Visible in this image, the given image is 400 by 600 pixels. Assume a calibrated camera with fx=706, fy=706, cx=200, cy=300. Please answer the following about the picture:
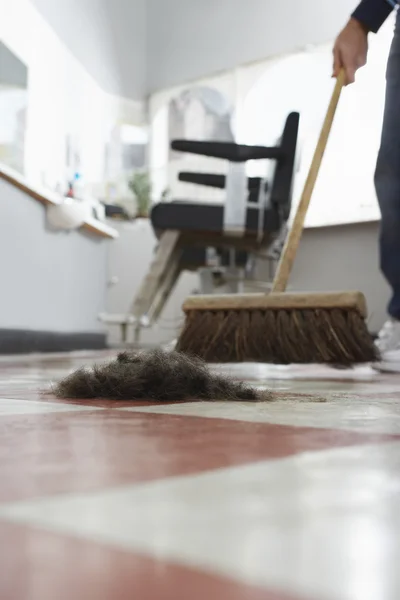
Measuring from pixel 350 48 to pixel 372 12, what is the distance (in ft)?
0.31

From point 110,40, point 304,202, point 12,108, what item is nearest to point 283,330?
point 304,202

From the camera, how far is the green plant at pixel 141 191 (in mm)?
4406

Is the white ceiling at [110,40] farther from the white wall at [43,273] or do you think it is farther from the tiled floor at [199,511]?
the tiled floor at [199,511]

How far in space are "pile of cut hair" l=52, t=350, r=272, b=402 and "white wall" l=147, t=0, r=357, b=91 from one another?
3.67 meters

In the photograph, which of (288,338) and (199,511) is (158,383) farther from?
(288,338)

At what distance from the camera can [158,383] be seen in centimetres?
72

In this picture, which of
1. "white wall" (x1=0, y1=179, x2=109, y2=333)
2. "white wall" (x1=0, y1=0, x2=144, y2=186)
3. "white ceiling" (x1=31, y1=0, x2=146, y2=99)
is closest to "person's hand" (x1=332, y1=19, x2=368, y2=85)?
"white wall" (x1=0, y1=179, x2=109, y2=333)

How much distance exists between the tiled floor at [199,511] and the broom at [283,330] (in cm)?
81

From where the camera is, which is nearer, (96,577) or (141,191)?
(96,577)

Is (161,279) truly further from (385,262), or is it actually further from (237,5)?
(237,5)

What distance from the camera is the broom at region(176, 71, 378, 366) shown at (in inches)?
51.8

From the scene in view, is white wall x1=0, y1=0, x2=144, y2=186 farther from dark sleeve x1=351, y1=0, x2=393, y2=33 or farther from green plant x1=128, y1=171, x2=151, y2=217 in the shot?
dark sleeve x1=351, y1=0, x2=393, y2=33

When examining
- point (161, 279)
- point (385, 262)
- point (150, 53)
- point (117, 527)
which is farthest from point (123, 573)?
point (150, 53)

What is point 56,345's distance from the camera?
9.19ft
